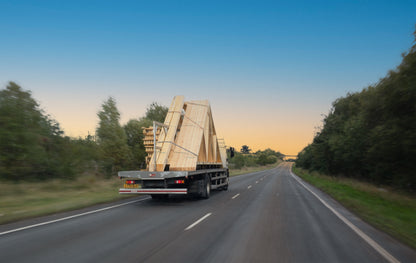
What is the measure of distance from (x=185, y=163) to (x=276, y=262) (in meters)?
7.48

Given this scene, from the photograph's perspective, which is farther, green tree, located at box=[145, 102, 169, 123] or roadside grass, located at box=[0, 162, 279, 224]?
green tree, located at box=[145, 102, 169, 123]

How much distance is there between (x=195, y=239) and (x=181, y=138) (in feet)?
22.8

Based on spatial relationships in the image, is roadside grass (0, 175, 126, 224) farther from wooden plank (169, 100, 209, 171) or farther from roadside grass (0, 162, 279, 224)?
wooden plank (169, 100, 209, 171)

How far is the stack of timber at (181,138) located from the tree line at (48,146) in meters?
6.64

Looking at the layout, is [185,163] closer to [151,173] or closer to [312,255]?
[151,173]

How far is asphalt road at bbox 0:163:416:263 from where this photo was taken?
4820 millimetres

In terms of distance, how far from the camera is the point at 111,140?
21.5 meters

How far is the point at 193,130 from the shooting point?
12.8 meters

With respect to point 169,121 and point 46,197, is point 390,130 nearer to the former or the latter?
point 169,121

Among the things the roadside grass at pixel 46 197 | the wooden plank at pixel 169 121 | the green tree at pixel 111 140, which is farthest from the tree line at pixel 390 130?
the green tree at pixel 111 140

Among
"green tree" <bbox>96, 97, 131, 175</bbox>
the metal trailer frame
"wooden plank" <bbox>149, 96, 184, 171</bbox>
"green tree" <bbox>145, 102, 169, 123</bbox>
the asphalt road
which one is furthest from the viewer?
"green tree" <bbox>145, 102, 169, 123</bbox>

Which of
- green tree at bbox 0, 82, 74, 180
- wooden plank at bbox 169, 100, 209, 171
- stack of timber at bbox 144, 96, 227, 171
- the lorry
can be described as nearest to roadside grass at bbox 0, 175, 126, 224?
green tree at bbox 0, 82, 74, 180

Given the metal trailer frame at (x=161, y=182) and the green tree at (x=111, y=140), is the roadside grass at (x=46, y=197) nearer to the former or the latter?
the metal trailer frame at (x=161, y=182)

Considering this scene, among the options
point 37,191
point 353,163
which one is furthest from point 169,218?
point 353,163
